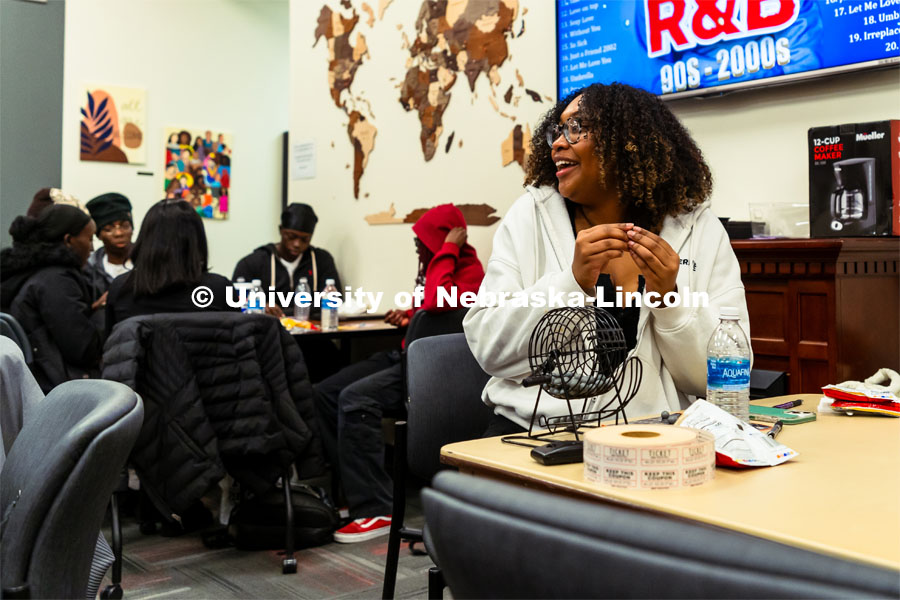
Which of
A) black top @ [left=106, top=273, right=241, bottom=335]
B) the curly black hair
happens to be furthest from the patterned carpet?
the curly black hair

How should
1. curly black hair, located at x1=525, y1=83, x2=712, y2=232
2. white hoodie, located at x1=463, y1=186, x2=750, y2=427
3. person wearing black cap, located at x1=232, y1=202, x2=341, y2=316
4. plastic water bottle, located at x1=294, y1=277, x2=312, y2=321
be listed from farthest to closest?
person wearing black cap, located at x1=232, y1=202, x2=341, y2=316
plastic water bottle, located at x1=294, y1=277, x2=312, y2=321
curly black hair, located at x1=525, y1=83, x2=712, y2=232
white hoodie, located at x1=463, y1=186, x2=750, y2=427

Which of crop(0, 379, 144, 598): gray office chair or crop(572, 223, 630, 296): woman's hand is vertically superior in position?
crop(572, 223, 630, 296): woman's hand

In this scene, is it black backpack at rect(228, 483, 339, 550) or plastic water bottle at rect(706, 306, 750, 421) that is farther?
black backpack at rect(228, 483, 339, 550)

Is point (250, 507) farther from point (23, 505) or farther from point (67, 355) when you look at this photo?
point (23, 505)

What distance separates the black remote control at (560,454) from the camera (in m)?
1.14

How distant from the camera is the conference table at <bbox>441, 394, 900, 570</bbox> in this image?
833 millimetres

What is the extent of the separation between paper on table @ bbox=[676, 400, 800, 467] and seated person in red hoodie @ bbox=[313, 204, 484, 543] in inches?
78.2

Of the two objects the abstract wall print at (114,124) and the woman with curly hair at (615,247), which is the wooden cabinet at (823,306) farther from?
the abstract wall print at (114,124)

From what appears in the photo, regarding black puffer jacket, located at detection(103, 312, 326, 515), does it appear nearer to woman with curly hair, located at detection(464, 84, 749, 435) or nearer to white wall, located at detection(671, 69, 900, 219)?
woman with curly hair, located at detection(464, 84, 749, 435)

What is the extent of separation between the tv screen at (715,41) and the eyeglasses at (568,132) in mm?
1239

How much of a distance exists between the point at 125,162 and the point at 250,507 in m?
3.77

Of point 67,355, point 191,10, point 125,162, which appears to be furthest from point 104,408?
point 191,10

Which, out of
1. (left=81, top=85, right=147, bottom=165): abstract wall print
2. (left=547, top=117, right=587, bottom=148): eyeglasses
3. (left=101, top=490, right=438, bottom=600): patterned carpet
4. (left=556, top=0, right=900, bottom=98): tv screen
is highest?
(left=81, top=85, right=147, bottom=165): abstract wall print

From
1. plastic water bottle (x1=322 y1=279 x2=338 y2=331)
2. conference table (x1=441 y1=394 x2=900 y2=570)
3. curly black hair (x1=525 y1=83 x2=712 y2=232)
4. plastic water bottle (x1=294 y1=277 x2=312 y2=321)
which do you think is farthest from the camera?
plastic water bottle (x1=294 y1=277 x2=312 y2=321)
